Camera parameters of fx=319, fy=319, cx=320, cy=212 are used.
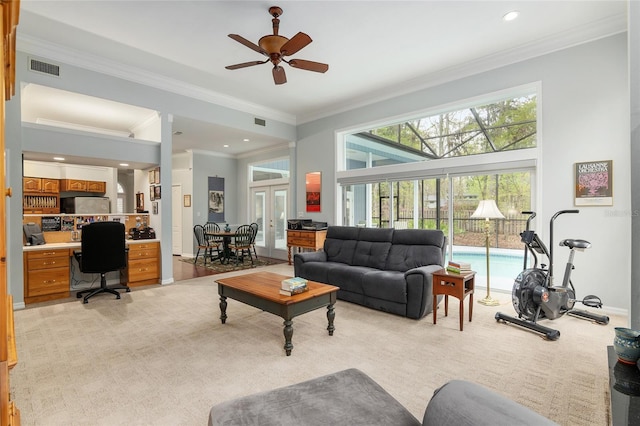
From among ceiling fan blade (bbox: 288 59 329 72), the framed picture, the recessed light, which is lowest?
the framed picture

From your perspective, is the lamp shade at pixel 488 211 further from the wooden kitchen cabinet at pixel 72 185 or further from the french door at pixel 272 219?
the wooden kitchen cabinet at pixel 72 185

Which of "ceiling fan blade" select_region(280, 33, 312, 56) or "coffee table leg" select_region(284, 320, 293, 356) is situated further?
"ceiling fan blade" select_region(280, 33, 312, 56)

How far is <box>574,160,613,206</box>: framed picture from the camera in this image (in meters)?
3.78

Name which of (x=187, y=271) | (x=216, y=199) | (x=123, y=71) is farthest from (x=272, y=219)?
(x=123, y=71)

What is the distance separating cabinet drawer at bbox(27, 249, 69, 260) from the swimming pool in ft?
19.5

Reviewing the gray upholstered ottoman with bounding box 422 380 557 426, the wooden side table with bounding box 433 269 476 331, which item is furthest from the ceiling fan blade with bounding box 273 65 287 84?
the gray upholstered ottoman with bounding box 422 380 557 426

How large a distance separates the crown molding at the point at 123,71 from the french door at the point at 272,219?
7.83 ft

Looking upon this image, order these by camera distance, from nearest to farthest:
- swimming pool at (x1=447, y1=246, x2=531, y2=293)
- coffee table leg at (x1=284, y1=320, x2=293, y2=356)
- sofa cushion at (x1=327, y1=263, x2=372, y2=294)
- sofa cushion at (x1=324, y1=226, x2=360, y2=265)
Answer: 1. coffee table leg at (x1=284, y1=320, x2=293, y2=356)
2. sofa cushion at (x1=327, y1=263, x2=372, y2=294)
3. swimming pool at (x1=447, y1=246, x2=531, y2=293)
4. sofa cushion at (x1=324, y1=226, x2=360, y2=265)

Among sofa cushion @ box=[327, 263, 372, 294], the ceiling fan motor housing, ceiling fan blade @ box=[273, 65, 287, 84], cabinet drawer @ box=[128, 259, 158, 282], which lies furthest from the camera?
cabinet drawer @ box=[128, 259, 158, 282]

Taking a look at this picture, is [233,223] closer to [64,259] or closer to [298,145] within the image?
[298,145]

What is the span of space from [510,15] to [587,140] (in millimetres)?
1790

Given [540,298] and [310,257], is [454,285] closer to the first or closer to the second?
[540,298]

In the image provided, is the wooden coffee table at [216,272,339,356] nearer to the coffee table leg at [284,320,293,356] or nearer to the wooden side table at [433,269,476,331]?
the coffee table leg at [284,320,293,356]

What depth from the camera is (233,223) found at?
9.70 meters
